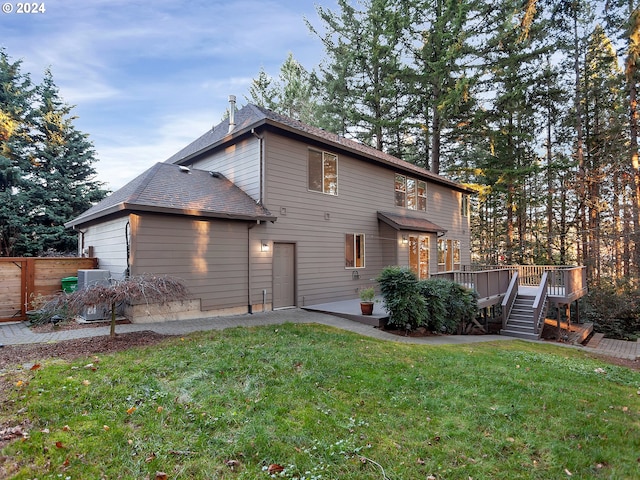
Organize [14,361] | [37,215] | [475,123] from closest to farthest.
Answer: [14,361] → [37,215] → [475,123]

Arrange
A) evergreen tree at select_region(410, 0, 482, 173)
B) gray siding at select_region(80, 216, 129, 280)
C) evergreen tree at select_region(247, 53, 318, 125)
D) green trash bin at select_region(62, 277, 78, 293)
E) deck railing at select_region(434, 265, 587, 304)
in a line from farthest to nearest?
evergreen tree at select_region(247, 53, 318, 125) < evergreen tree at select_region(410, 0, 482, 173) < deck railing at select_region(434, 265, 587, 304) < green trash bin at select_region(62, 277, 78, 293) < gray siding at select_region(80, 216, 129, 280)

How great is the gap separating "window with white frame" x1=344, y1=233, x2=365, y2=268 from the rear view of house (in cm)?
4

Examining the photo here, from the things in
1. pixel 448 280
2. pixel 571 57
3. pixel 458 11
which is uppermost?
pixel 458 11

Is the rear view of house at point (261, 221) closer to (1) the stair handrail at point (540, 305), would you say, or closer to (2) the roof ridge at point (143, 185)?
(2) the roof ridge at point (143, 185)

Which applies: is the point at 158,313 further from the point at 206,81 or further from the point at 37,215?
the point at 37,215

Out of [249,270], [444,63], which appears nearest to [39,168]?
[249,270]

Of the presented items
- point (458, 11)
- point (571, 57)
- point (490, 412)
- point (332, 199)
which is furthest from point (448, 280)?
point (571, 57)

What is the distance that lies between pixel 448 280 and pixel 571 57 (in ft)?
53.8

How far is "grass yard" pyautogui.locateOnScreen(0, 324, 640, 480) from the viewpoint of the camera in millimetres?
2467

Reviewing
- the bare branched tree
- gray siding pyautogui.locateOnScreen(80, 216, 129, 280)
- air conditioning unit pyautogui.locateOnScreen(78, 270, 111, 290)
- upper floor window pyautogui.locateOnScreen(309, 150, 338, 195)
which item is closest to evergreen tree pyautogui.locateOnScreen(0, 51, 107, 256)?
gray siding pyautogui.locateOnScreen(80, 216, 129, 280)

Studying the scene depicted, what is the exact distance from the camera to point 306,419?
10.2ft

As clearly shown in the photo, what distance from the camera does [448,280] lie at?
1005cm

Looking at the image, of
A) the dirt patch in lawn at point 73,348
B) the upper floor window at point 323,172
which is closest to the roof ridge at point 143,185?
the dirt patch in lawn at point 73,348

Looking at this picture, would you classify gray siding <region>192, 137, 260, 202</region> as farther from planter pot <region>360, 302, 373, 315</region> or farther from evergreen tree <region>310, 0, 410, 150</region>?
evergreen tree <region>310, 0, 410, 150</region>
